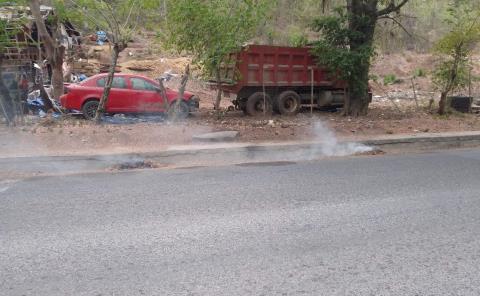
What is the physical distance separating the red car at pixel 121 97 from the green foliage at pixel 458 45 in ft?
26.4

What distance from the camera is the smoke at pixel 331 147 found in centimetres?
1131

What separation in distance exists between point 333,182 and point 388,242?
289 centimetres

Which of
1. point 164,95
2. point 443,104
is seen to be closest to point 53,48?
point 164,95

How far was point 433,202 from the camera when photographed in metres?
6.94

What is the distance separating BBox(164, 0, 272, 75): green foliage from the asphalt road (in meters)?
5.33

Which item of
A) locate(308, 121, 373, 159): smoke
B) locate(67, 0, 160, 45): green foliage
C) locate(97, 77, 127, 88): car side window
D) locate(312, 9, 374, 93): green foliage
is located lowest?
locate(308, 121, 373, 159): smoke

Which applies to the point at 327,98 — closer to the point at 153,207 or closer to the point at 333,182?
the point at 333,182

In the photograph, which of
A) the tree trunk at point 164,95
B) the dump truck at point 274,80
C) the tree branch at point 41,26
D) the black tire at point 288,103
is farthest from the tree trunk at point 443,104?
the tree branch at point 41,26

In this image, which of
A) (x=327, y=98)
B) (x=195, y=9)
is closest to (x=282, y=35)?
(x=327, y=98)

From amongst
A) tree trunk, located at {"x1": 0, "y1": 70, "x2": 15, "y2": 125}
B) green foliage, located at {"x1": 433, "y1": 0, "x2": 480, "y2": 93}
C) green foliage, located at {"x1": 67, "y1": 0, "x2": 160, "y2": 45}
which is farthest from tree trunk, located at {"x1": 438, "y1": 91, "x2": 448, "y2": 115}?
tree trunk, located at {"x1": 0, "y1": 70, "x2": 15, "y2": 125}

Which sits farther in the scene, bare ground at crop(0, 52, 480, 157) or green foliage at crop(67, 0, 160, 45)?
green foliage at crop(67, 0, 160, 45)

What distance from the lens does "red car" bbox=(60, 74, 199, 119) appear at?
15.3 metres

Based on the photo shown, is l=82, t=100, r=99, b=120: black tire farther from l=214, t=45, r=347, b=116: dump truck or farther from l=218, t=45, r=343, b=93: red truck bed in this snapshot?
l=218, t=45, r=343, b=93: red truck bed

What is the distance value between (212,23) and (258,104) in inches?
160
